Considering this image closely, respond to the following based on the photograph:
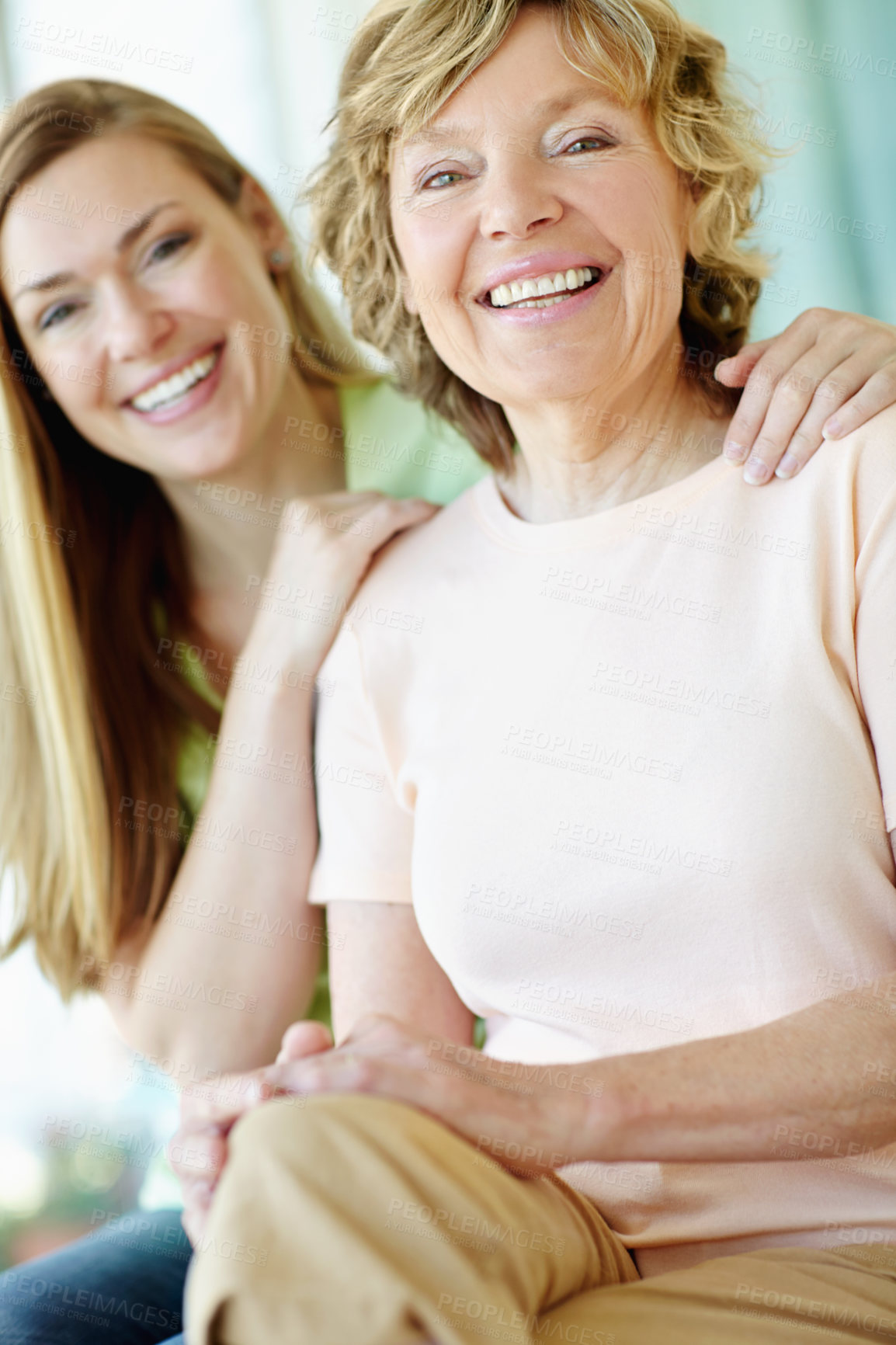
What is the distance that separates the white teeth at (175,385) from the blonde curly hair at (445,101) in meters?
0.25

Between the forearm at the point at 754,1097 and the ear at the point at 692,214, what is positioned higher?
the ear at the point at 692,214

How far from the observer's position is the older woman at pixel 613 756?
37.0 inches

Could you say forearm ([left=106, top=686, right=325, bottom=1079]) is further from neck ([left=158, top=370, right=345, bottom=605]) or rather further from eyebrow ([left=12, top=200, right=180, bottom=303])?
eyebrow ([left=12, top=200, right=180, bottom=303])

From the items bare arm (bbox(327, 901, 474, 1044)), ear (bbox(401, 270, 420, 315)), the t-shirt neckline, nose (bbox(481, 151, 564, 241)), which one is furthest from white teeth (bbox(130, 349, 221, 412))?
bare arm (bbox(327, 901, 474, 1044))

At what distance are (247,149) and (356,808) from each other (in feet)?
3.55

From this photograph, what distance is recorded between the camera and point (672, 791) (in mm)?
1128

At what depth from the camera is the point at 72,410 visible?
64.2 inches

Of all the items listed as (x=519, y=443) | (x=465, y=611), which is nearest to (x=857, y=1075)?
(x=465, y=611)

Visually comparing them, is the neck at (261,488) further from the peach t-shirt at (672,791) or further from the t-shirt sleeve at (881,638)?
the t-shirt sleeve at (881,638)

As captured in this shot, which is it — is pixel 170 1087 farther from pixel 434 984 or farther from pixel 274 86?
pixel 274 86

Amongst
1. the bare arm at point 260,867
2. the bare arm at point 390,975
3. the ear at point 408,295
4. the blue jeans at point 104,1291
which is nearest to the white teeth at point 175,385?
the bare arm at point 260,867

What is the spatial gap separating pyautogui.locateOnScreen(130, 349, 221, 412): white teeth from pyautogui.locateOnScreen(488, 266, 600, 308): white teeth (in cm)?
55

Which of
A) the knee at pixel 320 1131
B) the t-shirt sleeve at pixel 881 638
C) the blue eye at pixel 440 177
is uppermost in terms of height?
the blue eye at pixel 440 177

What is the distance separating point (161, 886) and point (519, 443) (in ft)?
2.56
